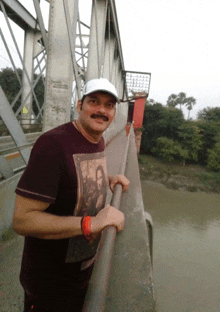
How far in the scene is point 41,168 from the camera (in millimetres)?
1050

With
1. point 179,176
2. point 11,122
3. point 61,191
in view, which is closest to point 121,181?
point 61,191

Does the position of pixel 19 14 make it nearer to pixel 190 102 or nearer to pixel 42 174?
pixel 42 174

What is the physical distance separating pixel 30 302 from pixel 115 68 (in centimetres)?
891

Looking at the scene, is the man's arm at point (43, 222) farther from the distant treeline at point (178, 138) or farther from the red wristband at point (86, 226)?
the distant treeline at point (178, 138)

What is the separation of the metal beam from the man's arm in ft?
26.4

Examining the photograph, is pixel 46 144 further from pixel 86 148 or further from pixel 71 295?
pixel 71 295

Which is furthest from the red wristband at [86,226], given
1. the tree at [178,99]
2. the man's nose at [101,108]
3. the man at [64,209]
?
the tree at [178,99]

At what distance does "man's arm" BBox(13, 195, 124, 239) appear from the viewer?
41.6 inches

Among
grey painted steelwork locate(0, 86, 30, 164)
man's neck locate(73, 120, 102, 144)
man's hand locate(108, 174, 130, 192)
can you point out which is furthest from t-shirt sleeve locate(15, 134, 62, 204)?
grey painted steelwork locate(0, 86, 30, 164)

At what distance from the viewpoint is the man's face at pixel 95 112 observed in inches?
53.7

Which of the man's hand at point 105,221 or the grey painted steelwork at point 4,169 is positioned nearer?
the man's hand at point 105,221

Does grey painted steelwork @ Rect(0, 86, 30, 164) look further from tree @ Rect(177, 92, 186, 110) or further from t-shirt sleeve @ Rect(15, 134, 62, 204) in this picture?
tree @ Rect(177, 92, 186, 110)

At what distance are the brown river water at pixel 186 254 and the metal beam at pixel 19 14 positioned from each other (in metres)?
13.2

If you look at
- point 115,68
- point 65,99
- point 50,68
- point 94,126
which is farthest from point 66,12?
point 115,68
